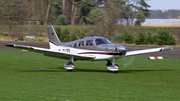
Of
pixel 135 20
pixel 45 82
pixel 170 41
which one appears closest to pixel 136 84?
pixel 45 82

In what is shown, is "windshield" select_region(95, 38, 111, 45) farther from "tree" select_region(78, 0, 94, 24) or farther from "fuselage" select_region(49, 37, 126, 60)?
"tree" select_region(78, 0, 94, 24)

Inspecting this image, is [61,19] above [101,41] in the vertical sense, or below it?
above

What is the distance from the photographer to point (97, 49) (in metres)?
14.7

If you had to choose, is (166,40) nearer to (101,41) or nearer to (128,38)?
(128,38)

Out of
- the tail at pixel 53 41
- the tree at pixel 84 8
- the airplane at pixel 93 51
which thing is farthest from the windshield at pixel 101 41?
the tree at pixel 84 8

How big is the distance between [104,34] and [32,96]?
32172mm

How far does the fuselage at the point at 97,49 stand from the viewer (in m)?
14.0

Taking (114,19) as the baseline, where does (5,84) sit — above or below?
below

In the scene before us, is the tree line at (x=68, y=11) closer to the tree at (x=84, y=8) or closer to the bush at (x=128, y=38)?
the tree at (x=84, y=8)

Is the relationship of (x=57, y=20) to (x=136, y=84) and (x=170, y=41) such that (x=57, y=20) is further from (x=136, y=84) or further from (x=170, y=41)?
(x=136, y=84)

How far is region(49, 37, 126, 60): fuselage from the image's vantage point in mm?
14015

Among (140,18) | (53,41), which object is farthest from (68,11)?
(53,41)

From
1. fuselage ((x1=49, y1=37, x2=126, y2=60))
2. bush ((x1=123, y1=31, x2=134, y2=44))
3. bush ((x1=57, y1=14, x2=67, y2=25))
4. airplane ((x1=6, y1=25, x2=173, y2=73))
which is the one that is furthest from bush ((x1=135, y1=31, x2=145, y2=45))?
bush ((x1=57, y1=14, x2=67, y2=25))

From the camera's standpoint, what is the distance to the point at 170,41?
38000 mm
